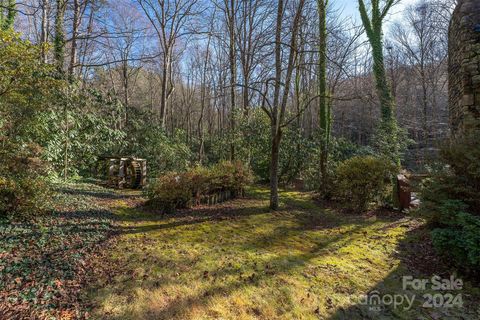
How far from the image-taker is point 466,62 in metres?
5.07

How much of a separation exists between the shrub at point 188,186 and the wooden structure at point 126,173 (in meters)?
3.27

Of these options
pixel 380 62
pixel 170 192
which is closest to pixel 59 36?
pixel 170 192

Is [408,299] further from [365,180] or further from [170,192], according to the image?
[170,192]

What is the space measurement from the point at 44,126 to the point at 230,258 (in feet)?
21.9

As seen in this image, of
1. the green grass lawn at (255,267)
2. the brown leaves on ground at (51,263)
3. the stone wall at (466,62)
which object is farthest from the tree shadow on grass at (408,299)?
the stone wall at (466,62)

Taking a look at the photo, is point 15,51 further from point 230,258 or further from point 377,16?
point 377,16

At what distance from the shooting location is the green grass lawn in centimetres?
259

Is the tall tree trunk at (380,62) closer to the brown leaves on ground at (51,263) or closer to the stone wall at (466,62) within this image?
the stone wall at (466,62)

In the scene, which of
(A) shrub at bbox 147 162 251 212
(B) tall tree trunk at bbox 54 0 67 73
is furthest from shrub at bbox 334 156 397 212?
(B) tall tree trunk at bbox 54 0 67 73

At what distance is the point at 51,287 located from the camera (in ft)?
8.61

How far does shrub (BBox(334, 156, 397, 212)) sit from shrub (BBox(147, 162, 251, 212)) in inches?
125

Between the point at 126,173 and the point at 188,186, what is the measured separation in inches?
170

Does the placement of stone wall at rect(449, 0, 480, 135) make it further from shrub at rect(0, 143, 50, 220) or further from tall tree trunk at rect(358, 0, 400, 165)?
shrub at rect(0, 143, 50, 220)

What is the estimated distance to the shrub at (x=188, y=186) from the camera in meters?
6.05
